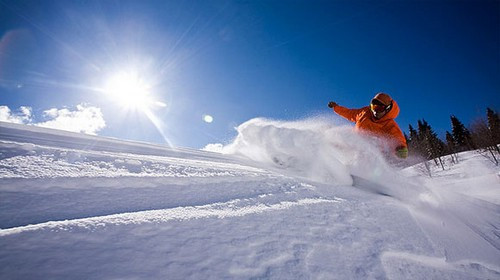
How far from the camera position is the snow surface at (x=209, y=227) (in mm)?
763

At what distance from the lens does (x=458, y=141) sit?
39812mm

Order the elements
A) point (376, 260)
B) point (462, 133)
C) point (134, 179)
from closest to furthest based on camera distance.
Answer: point (376, 260)
point (134, 179)
point (462, 133)

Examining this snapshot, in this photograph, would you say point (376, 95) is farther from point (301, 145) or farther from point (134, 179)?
point (134, 179)

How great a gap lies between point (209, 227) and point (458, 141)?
53.0 metres

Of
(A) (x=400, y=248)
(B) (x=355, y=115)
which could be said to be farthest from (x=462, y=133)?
(A) (x=400, y=248)

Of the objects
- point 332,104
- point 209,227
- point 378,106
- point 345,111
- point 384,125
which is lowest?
point 209,227

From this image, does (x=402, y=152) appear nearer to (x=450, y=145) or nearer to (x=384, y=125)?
(x=384, y=125)

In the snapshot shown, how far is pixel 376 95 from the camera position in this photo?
4.61 metres

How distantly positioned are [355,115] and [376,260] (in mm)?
4910

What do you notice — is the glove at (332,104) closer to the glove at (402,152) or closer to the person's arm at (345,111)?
the person's arm at (345,111)

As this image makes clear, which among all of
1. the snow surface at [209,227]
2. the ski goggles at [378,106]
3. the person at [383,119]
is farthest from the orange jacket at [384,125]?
the snow surface at [209,227]

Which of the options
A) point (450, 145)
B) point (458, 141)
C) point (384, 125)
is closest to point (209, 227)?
→ point (384, 125)

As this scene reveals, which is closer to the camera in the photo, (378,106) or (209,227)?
(209,227)

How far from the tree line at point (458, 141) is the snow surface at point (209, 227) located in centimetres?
1354
